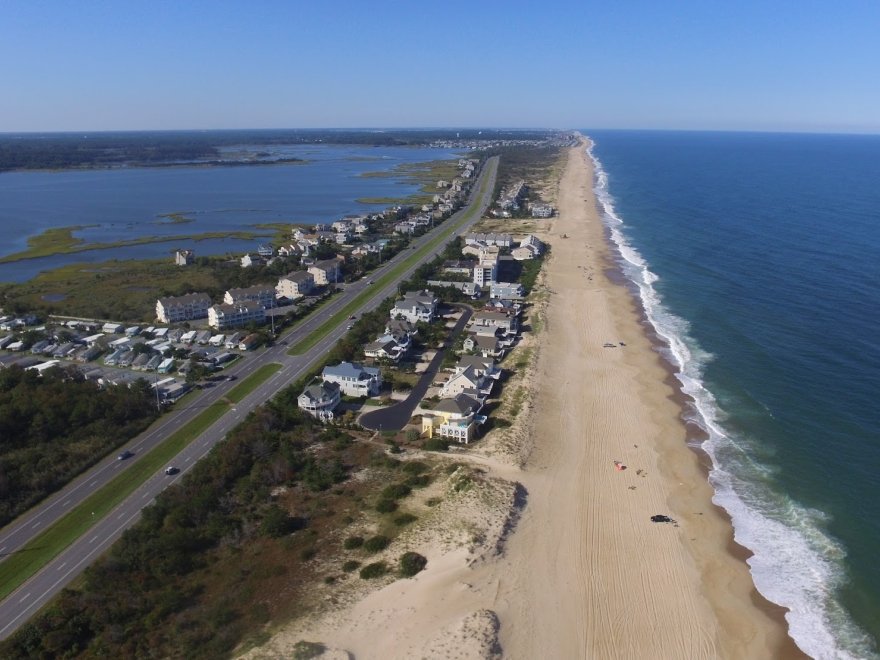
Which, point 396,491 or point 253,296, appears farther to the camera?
point 253,296

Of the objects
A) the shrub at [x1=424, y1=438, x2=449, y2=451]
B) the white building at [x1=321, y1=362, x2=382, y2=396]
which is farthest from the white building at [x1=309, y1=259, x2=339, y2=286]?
the shrub at [x1=424, y1=438, x2=449, y2=451]

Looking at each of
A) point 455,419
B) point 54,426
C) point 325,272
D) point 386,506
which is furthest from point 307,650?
point 325,272

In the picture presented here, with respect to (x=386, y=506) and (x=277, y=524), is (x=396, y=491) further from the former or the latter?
(x=277, y=524)

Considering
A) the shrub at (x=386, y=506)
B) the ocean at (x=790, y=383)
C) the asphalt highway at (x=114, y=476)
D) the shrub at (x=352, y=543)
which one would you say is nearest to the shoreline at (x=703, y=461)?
the ocean at (x=790, y=383)

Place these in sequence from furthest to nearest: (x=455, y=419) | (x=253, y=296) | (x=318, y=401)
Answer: (x=253, y=296) < (x=318, y=401) < (x=455, y=419)

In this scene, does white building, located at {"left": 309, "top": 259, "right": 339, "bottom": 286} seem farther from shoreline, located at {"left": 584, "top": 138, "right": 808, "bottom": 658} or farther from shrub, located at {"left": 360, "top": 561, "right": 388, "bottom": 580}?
shrub, located at {"left": 360, "top": 561, "right": 388, "bottom": 580}

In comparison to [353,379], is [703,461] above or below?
below
